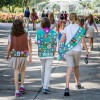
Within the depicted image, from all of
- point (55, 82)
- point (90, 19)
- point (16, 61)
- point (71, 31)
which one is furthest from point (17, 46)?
point (90, 19)

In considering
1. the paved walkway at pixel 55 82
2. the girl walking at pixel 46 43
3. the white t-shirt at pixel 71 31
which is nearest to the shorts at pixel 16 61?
the girl walking at pixel 46 43

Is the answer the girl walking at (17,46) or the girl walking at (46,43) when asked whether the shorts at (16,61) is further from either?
the girl walking at (46,43)

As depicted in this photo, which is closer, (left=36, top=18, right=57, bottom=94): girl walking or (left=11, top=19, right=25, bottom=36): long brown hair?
(left=11, top=19, right=25, bottom=36): long brown hair

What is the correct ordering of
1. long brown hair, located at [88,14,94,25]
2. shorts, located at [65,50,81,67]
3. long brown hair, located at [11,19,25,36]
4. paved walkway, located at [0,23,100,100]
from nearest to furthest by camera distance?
1. long brown hair, located at [11,19,25,36]
2. paved walkway, located at [0,23,100,100]
3. shorts, located at [65,50,81,67]
4. long brown hair, located at [88,14,94,25]

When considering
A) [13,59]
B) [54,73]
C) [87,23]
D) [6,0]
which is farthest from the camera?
[6,0]

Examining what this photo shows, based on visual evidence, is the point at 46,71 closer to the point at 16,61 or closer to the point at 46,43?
the point at 46,43

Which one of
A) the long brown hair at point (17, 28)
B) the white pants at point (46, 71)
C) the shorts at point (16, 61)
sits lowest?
the white pants at point (46, 71)

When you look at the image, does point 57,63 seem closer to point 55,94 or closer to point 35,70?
point 35,70

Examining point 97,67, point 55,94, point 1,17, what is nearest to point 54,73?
point 97,67

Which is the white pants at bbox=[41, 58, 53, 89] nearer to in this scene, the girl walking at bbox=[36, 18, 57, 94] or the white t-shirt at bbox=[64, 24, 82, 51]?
the girl walking at bbox=[36, 18, 57, 94]

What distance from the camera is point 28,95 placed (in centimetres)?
815

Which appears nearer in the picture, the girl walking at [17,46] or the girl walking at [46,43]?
the girl walking at [17,46]

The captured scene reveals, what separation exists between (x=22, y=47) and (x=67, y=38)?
1.01m

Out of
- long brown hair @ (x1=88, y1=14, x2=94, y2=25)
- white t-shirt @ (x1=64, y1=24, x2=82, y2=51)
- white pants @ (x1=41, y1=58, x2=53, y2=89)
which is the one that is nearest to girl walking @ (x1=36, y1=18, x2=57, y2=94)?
white pants @ (x1=41, y1=58, x2=53, y2=89)
